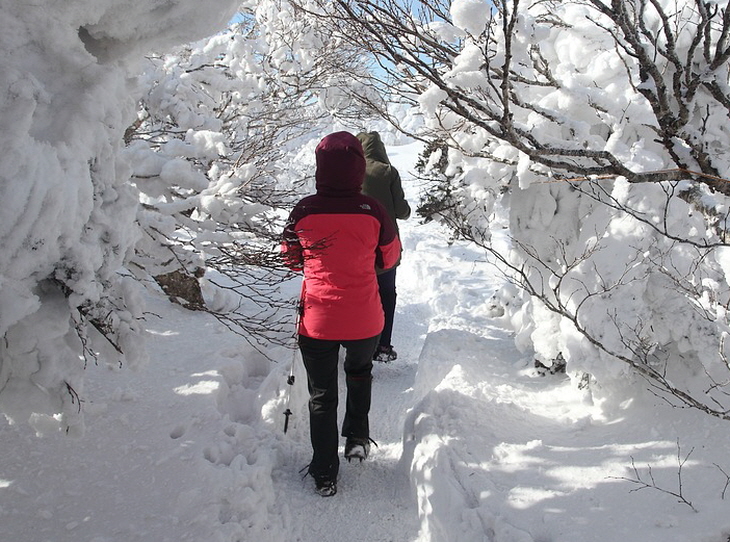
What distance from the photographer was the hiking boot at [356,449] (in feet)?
10.2

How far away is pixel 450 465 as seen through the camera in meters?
2.81

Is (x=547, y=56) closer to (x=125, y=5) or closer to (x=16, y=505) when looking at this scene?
(x=125, y=5)

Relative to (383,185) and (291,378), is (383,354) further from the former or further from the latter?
(291,378)

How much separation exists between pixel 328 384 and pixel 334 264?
73cm

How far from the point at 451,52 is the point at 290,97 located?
4648mm

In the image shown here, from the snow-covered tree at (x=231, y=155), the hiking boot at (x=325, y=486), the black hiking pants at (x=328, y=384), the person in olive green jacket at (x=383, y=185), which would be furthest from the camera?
the person in olive green jacket at (x=383, y=185)

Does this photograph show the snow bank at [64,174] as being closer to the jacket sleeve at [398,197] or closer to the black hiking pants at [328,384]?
the black hiking pants at [328,384]

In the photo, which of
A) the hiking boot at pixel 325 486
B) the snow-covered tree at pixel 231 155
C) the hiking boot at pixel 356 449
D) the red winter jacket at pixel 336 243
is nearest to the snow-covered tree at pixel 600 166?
the red winter jacket at pixel 336 243

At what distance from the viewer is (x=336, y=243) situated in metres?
2.60

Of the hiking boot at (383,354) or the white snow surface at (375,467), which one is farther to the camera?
the hiking boot at (383,354)

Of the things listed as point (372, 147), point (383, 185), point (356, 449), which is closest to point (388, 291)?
point (383, 185)

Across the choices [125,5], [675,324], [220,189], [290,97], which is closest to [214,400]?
[220,189]

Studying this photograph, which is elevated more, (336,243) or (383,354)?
(336,243)

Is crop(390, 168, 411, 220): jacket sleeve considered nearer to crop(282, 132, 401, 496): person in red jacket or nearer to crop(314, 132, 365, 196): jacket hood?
crop(282, 132, 401, 496): person in red jacket
